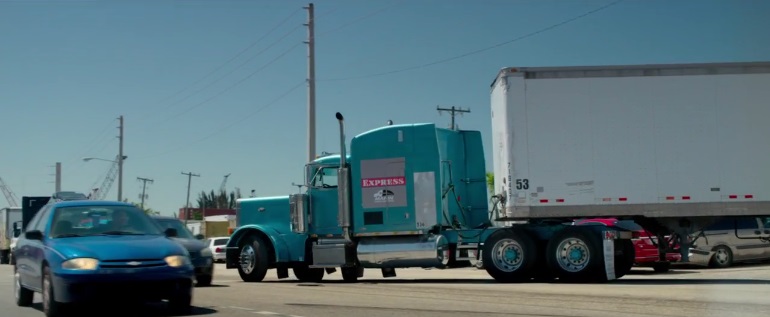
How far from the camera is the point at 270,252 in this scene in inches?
763

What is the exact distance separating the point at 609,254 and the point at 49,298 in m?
10.1

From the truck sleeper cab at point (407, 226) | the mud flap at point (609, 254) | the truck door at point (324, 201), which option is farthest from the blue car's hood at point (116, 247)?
the mud flap at point (609, 254)

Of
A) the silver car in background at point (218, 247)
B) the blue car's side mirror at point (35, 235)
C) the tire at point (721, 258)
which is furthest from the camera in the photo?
the silver car in background at point (218, 247)

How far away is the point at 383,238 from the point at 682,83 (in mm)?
6740

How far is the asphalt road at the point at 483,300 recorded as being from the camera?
36.4 feet

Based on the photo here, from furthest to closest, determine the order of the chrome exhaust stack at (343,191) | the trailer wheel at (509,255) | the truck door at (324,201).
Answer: the truck door at (324,201)
the chrome exhaust stack at (343,191)
the trailer wheel at (509,255)

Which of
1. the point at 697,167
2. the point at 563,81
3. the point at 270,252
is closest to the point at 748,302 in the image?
the point at 697,167

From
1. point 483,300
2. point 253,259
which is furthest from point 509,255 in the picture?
point 253,259

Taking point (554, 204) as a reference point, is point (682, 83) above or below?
above

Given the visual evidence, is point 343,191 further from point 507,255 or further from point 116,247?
point 116,247

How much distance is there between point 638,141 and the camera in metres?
16.1

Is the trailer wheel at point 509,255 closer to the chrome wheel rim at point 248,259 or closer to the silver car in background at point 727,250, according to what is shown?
the silver car in background at point 727,250

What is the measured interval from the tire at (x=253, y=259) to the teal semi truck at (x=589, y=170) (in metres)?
2.66

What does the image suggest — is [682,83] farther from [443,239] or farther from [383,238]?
[383,238]
